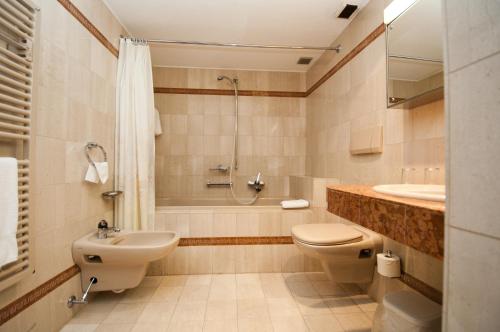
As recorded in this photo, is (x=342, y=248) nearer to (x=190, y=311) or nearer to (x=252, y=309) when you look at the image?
(x=252, y=309)

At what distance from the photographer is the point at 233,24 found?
88.4 inches

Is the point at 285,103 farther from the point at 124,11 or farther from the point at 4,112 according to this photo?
the point at 4,112

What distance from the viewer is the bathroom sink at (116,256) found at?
1632 mm

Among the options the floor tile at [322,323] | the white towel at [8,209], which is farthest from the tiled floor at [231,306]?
the white towel at [8,209]

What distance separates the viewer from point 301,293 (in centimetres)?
198

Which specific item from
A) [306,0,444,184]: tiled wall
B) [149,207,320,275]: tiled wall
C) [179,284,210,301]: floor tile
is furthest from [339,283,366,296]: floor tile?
[179,284,210,301]: floor tile

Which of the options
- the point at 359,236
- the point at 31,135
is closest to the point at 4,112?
the point at 31,135

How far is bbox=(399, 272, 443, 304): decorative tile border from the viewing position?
4.29 ft

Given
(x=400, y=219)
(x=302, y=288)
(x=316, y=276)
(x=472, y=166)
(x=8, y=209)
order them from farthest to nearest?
(x=316, y=276) → (x=302, y=288) → (x=8, y=209) → (x=400, y=219) → (x=472, y=166)

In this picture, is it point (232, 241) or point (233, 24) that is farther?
point (232, 241)

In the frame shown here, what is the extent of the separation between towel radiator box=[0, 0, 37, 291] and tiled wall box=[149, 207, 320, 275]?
47.0 inches

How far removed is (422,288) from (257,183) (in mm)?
2066

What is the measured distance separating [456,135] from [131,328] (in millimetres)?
1864

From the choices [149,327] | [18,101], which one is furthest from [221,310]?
[18,101]
